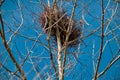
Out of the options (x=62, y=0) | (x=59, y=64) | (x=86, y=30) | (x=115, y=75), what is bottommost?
(x=115, y=75)

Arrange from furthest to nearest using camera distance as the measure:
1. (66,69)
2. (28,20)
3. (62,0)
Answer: (28,20) < (62,0) < (66,69)

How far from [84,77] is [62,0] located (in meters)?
0.83

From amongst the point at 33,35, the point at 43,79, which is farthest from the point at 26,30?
the point at 43,79

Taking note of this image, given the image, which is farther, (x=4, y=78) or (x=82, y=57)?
(x=82, y=57)

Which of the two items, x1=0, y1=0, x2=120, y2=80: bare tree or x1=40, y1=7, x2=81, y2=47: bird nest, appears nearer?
x1=0, y1=0, x2=120, y2=80: bare tree

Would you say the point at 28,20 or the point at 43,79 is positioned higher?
the point at 28,20

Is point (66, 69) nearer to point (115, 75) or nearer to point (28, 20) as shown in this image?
point (28, 20)

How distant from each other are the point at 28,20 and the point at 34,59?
41 cm

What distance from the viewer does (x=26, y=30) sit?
3438 mm

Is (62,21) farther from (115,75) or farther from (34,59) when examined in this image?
(115,75)

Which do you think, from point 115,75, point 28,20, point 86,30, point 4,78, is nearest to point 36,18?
point 28,20

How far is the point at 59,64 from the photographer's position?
288 cm

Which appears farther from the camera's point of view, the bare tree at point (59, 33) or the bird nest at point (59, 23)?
the bird nest at point (59, 23)

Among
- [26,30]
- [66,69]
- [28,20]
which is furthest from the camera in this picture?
[26,30]
